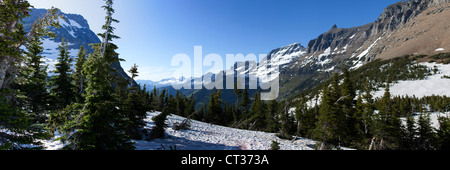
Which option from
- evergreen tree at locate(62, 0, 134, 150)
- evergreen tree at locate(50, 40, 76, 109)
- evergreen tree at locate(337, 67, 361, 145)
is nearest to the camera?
evergreen tree at locate(62, 0, 134, 150)

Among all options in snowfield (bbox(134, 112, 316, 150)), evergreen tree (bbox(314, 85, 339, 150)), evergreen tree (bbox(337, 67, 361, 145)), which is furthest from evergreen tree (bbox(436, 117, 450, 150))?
snowfield (bbox(134, 112, 316, 150))

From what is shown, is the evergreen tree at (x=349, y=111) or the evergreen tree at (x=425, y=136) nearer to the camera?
the evergreen tree at (x=425, y=136)

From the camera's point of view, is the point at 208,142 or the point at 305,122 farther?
the point at 305,122

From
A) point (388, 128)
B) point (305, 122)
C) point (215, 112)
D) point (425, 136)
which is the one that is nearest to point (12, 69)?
point (388, 128)

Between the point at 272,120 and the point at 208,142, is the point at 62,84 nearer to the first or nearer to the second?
the point at 208,142

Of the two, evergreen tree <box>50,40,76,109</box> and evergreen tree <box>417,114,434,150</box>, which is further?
evergreen tree <box>417,114,434,150</box>

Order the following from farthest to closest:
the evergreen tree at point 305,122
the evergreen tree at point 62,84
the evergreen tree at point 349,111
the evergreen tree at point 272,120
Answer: the evergreen tree at point 272,120 < the evergreen tree at point 305,122 < the evergreen tree at point 349,111 < the evergreen tree at point 62,84

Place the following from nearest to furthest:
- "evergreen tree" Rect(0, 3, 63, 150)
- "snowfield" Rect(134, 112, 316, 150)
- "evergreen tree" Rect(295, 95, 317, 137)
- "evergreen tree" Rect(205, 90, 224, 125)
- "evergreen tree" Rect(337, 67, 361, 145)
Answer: "evergreen tree" Rect(0, 3, 63, 150) < "snowfield" Rect(134, 112, 316, 150) < "evergreen tree" Rect(337, 67, 361, 145) < "evergreen tree" Rect(295, 95, 317, 137) < "evergreen tree" Rect(205, 90, 224, 125)

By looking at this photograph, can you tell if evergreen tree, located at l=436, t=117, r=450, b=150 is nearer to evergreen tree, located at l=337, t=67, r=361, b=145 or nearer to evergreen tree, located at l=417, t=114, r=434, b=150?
evergreen tree, located at l=417, t=114, r=434, b=150

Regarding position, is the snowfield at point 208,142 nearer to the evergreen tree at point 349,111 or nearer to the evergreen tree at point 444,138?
the evergreen tree at point 349,111

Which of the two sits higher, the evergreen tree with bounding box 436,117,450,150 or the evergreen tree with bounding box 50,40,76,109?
the evergreen tree with bounding box 50,40,76,109

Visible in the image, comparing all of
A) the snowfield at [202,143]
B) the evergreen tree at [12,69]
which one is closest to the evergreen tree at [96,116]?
the evergreen tree at [12,69]
